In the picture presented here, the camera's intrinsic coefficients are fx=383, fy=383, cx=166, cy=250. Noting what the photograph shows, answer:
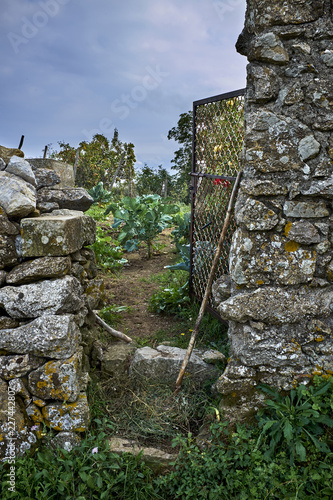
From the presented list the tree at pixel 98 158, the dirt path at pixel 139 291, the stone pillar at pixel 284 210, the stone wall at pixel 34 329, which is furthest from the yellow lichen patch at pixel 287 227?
the tree at pixel 98 158

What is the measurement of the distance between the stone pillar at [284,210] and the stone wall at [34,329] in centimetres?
111

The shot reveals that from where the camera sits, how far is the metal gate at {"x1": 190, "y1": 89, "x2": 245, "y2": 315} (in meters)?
3.90

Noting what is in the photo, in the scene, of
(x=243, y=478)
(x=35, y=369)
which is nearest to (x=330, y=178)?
(x=243, y=478)

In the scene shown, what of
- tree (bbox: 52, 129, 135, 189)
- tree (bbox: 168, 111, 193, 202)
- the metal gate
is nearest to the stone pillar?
the metal gate

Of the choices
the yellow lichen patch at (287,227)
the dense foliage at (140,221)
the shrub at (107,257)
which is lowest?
the shrub at (107,257)

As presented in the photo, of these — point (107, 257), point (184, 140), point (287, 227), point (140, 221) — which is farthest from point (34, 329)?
point (184, 140)

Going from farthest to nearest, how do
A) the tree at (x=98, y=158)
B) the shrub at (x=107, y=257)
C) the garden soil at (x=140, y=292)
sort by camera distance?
the tree at (x=98, y=158)
the shrub at (x=107, y=257)
the garden soil at (x=140, y=292)

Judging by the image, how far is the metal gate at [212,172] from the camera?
390 centimetres

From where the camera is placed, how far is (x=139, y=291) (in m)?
5.79

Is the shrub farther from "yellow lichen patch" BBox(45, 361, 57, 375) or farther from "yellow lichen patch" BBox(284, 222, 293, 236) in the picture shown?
"yellow lichen patch" BBox(284, 222, 293, 236)

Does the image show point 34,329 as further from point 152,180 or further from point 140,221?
point 152,180

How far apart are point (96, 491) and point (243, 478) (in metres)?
0.97

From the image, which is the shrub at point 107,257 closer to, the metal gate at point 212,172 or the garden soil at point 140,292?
the garden soil at point 140,292

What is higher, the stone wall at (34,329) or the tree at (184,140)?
the tree at (184,140)
